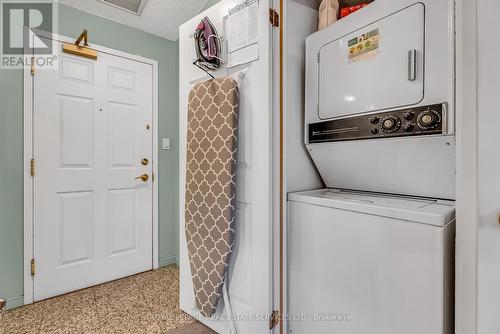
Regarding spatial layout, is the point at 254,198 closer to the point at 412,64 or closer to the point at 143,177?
the point at 412,64

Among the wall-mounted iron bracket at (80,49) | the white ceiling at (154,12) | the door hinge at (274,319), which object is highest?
the white ceiling at (154,12)

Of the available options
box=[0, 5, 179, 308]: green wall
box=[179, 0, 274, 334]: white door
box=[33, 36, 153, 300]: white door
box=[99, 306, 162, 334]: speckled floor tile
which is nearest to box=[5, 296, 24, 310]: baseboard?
box=[0, 5, 179, 308]: green wall

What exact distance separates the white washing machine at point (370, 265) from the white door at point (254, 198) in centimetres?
14

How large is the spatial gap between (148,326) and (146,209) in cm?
117

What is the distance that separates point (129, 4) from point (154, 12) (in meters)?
0.21

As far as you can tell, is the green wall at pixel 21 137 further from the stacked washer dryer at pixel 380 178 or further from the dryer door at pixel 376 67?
the dryer door at pixel 376 67

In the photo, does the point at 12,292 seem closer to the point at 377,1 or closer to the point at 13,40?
the point at 13,40

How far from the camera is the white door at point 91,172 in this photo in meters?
2.15

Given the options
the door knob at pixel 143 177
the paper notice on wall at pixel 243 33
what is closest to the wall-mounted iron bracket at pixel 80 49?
the door knob at pixel 143 177

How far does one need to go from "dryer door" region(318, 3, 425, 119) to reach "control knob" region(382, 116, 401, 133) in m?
0.05

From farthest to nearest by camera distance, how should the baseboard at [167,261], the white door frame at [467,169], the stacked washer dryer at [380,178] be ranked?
the baseboard at [167,261]
the stacked washer dryer at [380,178]
the white door frame at [467,169]

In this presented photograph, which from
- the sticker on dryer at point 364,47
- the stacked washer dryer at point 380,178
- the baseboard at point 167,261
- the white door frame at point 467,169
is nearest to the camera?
the white door frame at point 467,169

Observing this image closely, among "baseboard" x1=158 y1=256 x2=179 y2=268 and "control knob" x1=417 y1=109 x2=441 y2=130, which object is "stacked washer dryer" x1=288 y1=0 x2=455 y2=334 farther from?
"baseboard" x1=158 y1=256 x2=179 y2=268

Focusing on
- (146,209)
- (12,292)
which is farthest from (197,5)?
(12,292)
